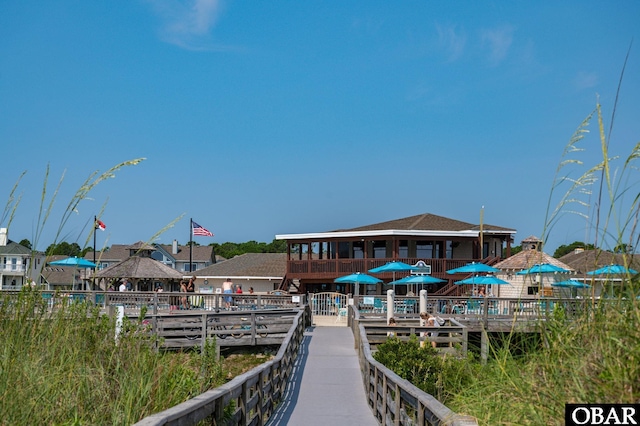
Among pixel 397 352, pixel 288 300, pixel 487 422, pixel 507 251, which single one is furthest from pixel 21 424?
pixel 507 251

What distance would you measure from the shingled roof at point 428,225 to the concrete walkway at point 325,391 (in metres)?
25.2

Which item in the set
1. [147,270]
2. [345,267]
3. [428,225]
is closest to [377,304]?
[345,267]

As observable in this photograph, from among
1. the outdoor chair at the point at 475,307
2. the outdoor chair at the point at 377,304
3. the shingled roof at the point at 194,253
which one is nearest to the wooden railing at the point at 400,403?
the outdoor chair at the point at 475,307

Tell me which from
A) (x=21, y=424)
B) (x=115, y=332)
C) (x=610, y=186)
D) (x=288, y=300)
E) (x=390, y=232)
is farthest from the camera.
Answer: (x=390, y=232)

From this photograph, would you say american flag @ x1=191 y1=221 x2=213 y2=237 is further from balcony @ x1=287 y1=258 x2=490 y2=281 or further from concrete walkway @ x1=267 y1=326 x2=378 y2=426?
concrete walkway @ x1=267 y1=326 x2=378 y2=426

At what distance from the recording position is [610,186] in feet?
12.1

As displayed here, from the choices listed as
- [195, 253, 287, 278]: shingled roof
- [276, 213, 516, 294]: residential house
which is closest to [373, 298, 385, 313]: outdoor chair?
[276, 213, 516, 294]: residential house

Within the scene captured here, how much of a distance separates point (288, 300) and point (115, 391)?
2417 centimetres

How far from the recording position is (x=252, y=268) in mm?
55281

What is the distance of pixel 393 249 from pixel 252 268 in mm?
16539

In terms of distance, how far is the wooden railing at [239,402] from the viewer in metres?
4.34

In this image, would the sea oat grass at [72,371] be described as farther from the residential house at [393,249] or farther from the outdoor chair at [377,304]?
the residential house at [393,249]

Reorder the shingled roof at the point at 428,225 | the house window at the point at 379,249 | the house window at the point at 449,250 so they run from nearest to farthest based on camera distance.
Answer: the house window at the point at 449,250
the house window at the point at 379,249
the shingled roof at the point at 428,225

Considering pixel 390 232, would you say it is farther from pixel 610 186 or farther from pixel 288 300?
pixel 610 186
